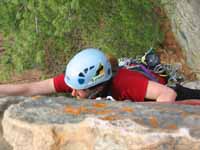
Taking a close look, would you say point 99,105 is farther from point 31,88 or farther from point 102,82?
point 31,88

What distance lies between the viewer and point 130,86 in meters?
4.11

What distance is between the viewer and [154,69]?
15.6 feet

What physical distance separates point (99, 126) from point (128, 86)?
3.76 ft

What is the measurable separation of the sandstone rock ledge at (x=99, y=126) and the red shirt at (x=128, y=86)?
708mm

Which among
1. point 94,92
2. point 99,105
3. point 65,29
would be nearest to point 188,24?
point 65,29

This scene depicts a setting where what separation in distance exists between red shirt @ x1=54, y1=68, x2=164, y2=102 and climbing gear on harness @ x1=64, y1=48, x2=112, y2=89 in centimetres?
7

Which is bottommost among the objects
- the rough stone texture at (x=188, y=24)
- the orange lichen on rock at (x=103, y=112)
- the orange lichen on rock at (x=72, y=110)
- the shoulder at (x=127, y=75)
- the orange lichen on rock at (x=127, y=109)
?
the rough stone texture at (x=188, y=24)

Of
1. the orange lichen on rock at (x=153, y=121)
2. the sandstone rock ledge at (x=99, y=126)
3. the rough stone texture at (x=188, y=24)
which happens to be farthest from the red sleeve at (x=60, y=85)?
the rough stone texture at (x=188, y=24)

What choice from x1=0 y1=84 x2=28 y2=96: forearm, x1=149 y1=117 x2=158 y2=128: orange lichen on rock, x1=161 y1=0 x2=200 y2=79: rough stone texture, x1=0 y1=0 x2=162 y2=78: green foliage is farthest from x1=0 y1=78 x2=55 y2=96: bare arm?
x1=161 y1=0 x2=200 y2=79: rough stone texture

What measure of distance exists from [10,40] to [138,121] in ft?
16.6

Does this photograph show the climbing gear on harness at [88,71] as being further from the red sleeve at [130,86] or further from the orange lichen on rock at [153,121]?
the orange lichen on rock at [153,121]

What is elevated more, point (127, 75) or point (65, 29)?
point (127, 75)

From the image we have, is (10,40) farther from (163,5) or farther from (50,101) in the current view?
(50,101)

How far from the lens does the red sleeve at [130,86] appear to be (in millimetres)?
4066
